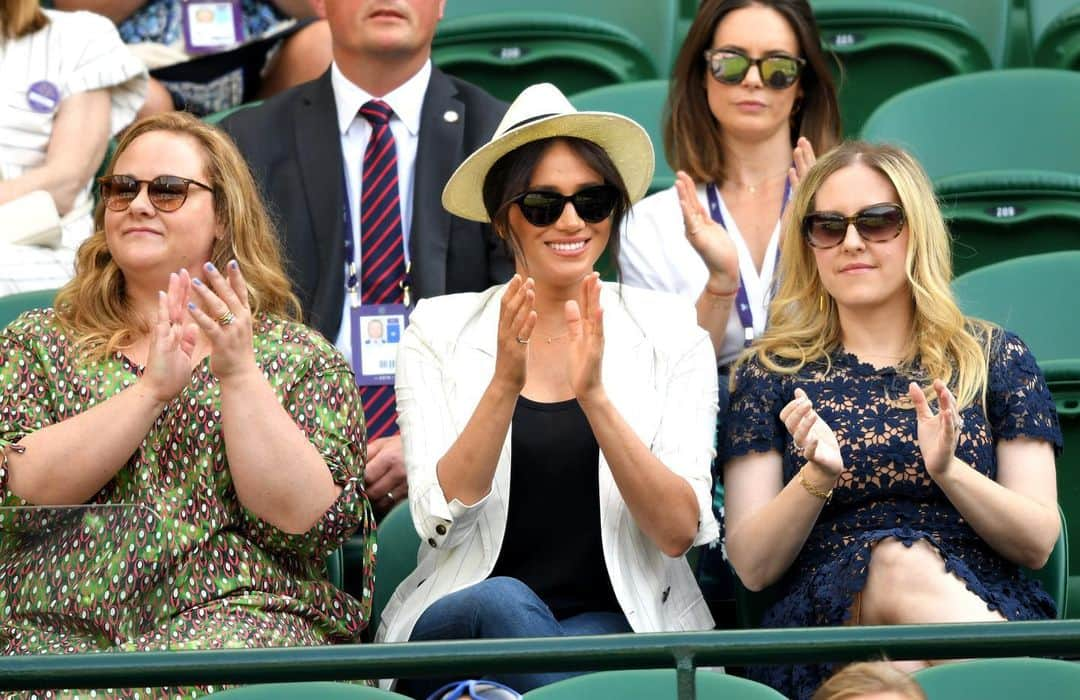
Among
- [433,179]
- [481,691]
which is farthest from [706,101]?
[481,691]

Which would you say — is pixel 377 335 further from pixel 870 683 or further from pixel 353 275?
pixel 870 683

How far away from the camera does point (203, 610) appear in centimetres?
337

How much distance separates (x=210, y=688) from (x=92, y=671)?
0.76 metres

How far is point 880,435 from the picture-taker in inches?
140

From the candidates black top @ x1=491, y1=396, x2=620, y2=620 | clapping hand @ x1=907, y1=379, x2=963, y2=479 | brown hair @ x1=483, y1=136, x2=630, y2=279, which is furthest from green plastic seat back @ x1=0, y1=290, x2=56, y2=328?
clapping hand @ x1=907, y1=379, x2=963, y2=479

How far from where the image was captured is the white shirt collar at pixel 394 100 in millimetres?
4668

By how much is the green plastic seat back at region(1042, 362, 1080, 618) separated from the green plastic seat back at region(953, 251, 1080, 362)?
1.06ft

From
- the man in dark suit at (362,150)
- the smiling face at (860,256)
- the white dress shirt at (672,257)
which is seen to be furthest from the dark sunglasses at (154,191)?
the smiling face at (860,256)

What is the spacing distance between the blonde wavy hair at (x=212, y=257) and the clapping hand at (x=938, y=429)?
4.17 feet

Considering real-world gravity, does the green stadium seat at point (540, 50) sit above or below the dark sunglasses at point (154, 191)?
above

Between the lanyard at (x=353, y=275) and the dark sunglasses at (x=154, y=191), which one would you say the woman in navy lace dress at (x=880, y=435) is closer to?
the lanyard at (x=353, y=275)

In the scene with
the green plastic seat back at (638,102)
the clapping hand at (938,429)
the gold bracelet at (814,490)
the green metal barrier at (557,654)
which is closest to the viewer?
the green metal barrier at (557,654)

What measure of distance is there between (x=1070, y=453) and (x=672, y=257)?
102 centimetres

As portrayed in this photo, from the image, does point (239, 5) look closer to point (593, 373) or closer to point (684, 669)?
point (593, 373)
